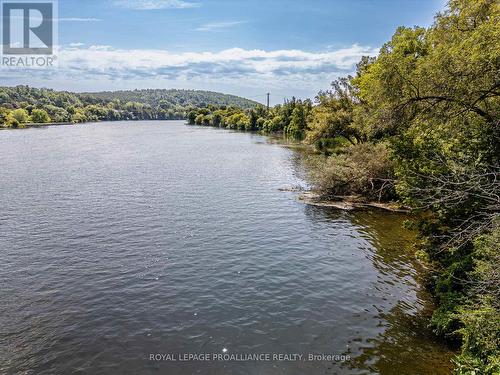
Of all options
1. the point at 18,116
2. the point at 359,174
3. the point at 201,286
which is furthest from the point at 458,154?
the point at 18,116

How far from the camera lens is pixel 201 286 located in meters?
20.9

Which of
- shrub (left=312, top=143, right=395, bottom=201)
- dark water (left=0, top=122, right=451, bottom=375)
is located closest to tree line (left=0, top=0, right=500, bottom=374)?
dark water (left=0, top=122, right=451, bottom=375)

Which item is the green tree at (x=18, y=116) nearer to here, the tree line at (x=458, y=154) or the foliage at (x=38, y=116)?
the foliage at (x=38, y=116)

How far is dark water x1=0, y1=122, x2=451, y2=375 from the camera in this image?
50.0 ft

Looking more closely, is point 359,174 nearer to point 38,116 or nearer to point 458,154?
point 458,154

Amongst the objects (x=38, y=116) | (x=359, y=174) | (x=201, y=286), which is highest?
(x=38, y=116)

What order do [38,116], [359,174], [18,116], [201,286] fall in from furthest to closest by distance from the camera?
1. [38,116]
2. [18,116]
3. [359,174]
4. [201,286]

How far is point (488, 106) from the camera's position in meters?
18.1

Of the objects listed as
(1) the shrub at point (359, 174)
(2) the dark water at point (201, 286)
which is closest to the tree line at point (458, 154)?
(2) the dark water at point (201, 286)

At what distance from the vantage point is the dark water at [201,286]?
1523cm

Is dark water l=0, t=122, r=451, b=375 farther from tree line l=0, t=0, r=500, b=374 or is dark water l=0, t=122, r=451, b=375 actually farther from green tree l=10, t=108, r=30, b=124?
green tree l=10, t=108, r=30, b=124

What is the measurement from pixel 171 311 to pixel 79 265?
8.17 metres

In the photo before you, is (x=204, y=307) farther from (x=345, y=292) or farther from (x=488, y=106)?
(x=488, y=106)

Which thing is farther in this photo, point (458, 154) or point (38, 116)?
point (38, 116)
